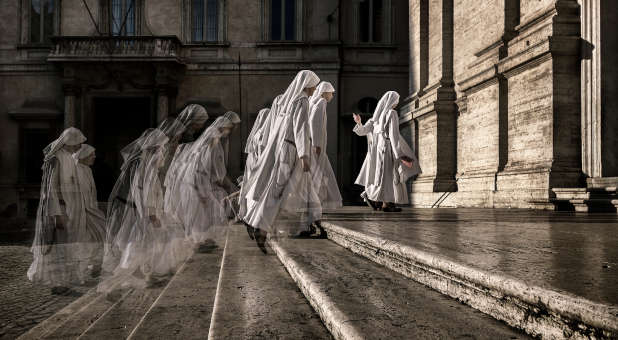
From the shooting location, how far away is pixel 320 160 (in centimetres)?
646

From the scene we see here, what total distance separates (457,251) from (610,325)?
1.53 m

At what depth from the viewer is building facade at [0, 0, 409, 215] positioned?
2098 cm

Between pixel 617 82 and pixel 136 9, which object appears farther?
pixel 136 9

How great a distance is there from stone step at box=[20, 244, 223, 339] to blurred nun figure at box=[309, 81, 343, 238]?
1566 mm

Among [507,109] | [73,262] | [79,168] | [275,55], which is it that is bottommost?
[73,262]

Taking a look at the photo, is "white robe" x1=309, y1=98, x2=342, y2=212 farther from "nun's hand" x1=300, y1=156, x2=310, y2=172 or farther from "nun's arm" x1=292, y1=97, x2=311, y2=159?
"nun's hand" x1=300, y1=156, x2=310, y2=172

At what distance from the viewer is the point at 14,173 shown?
21562 millimetres

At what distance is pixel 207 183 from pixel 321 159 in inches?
112

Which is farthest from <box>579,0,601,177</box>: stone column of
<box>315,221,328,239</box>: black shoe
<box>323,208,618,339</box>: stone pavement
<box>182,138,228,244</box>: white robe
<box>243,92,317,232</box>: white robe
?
<box>182,138,228,244</box>: white robe

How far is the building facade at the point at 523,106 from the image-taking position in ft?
26.1

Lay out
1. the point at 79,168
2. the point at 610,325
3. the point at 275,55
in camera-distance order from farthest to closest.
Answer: the point at 275,55 → the point at 79,168 → the point at 610,325

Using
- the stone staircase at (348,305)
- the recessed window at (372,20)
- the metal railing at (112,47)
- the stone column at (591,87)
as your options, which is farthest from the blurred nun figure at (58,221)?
the recessed window at (372,20)

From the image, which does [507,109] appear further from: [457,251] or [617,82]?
[457,251]

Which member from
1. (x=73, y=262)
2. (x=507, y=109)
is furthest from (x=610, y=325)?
(x=507, y=109)
